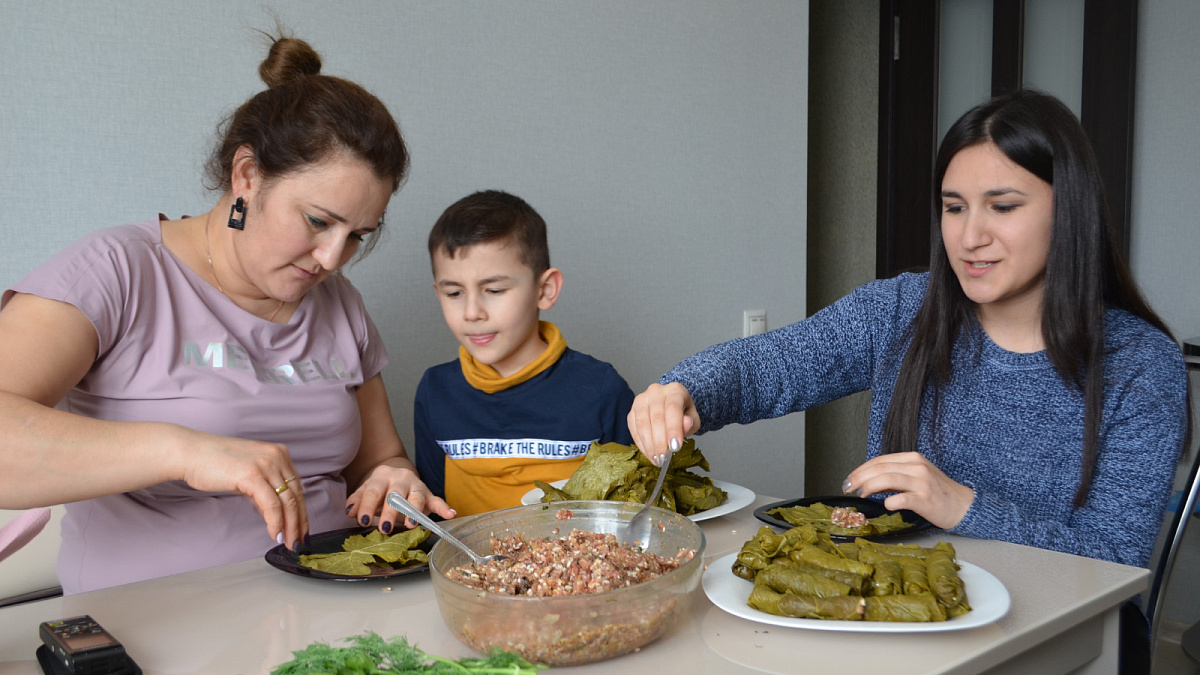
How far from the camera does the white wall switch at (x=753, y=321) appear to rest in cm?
296

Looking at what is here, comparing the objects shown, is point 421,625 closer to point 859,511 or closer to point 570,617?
point 570,617

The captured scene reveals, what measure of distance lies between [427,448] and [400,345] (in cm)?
31

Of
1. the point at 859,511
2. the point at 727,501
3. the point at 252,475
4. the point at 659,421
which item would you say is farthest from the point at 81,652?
the point at 859,511

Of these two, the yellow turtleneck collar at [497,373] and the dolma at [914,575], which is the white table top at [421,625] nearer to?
the dolma at [914,575]

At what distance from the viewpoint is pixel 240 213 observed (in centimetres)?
138

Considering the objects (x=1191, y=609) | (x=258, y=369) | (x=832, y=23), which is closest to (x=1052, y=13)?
(x=832, y=23)

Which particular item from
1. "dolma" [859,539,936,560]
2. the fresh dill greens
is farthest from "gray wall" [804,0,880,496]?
the fresh dill greens

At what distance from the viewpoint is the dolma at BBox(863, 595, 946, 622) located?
32.9 inches

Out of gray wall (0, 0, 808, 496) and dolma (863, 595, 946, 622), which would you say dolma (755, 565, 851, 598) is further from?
gray wall (0, 0, 808, 496)

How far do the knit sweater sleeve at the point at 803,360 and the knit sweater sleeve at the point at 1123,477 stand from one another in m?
0.40

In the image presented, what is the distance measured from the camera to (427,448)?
2.00m

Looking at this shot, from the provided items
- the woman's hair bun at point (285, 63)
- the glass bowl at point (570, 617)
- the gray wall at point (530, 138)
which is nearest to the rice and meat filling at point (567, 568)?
the glass bowl at point (570, 617)

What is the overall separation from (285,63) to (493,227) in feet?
1.75

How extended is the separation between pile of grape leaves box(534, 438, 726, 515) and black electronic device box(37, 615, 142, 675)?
0.59 meters
